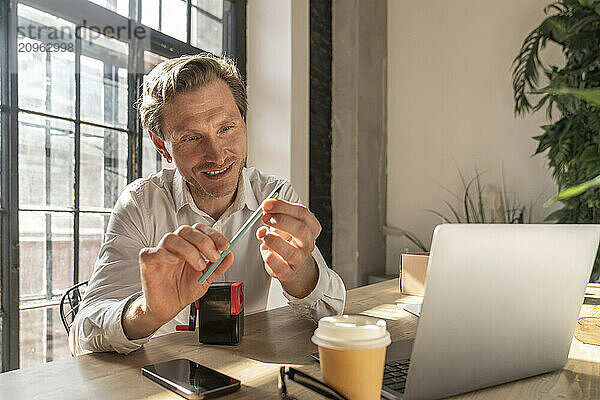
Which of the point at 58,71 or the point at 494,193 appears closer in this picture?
the point at 58,71

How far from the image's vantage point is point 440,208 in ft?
A: 11.0

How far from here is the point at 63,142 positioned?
2.29 meters

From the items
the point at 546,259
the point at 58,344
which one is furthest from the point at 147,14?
the point at 546,259

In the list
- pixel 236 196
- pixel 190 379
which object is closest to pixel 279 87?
pixel 236 196

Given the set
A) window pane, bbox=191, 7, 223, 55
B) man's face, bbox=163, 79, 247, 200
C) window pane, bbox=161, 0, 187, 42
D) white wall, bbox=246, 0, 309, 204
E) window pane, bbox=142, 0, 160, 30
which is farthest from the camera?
white wall, bbox=246, 0, 309, 204

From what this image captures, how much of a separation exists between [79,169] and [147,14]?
88 cm

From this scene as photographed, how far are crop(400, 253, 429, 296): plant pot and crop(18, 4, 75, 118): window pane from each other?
1.65 m

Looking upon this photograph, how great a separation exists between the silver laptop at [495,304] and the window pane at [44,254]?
1.84 metres

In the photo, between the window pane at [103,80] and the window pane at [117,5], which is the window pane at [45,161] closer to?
the window pane at [103,80]

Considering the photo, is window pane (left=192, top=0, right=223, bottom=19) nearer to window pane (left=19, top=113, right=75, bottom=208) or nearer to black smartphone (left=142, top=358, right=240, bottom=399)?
window pane (left=19, top=113, right=75, bottom=208)

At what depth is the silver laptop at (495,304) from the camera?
24.0 inches

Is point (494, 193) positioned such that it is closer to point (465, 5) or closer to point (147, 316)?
point (465, 5)

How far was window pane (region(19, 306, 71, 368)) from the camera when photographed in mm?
2141

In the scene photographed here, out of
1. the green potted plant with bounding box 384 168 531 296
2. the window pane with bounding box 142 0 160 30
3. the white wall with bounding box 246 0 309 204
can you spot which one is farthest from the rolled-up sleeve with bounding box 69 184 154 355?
the green potted plant with bounding box 384 168 531 296
